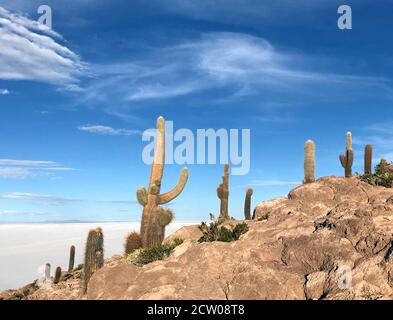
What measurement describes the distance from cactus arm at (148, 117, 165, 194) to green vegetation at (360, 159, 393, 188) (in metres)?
9.82

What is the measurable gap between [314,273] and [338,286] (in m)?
1.29

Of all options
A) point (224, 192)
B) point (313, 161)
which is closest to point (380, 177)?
point (313, 161)

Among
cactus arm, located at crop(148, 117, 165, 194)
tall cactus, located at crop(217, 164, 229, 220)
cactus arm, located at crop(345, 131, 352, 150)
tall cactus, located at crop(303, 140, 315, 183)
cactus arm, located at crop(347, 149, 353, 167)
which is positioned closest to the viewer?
cactus arm, located at crop(148, 117, 165, 194)

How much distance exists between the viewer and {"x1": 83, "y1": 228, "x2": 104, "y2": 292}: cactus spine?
53.9ft

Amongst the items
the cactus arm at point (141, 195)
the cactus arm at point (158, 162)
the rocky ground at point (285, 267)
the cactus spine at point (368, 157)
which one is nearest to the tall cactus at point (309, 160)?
the cactus spine at point (368, 157)

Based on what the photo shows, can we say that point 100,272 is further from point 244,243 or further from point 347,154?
point 347,154

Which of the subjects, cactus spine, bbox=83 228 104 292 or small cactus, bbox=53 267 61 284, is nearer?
cactus spine, bbox=83 228 104 292

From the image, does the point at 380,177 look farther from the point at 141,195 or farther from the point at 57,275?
the point at 57,275

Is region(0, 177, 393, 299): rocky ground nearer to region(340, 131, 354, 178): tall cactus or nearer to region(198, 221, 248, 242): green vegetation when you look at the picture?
region(198, 221, 248, 242): green vegetation

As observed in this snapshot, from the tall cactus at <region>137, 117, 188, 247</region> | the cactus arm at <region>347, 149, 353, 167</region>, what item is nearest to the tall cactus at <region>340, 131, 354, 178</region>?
the cactus arm at <region>347, 149, 353, 167</region>

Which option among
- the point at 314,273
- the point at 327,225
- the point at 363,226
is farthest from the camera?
the point at 327,225

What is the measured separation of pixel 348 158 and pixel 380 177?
8.82 ft
